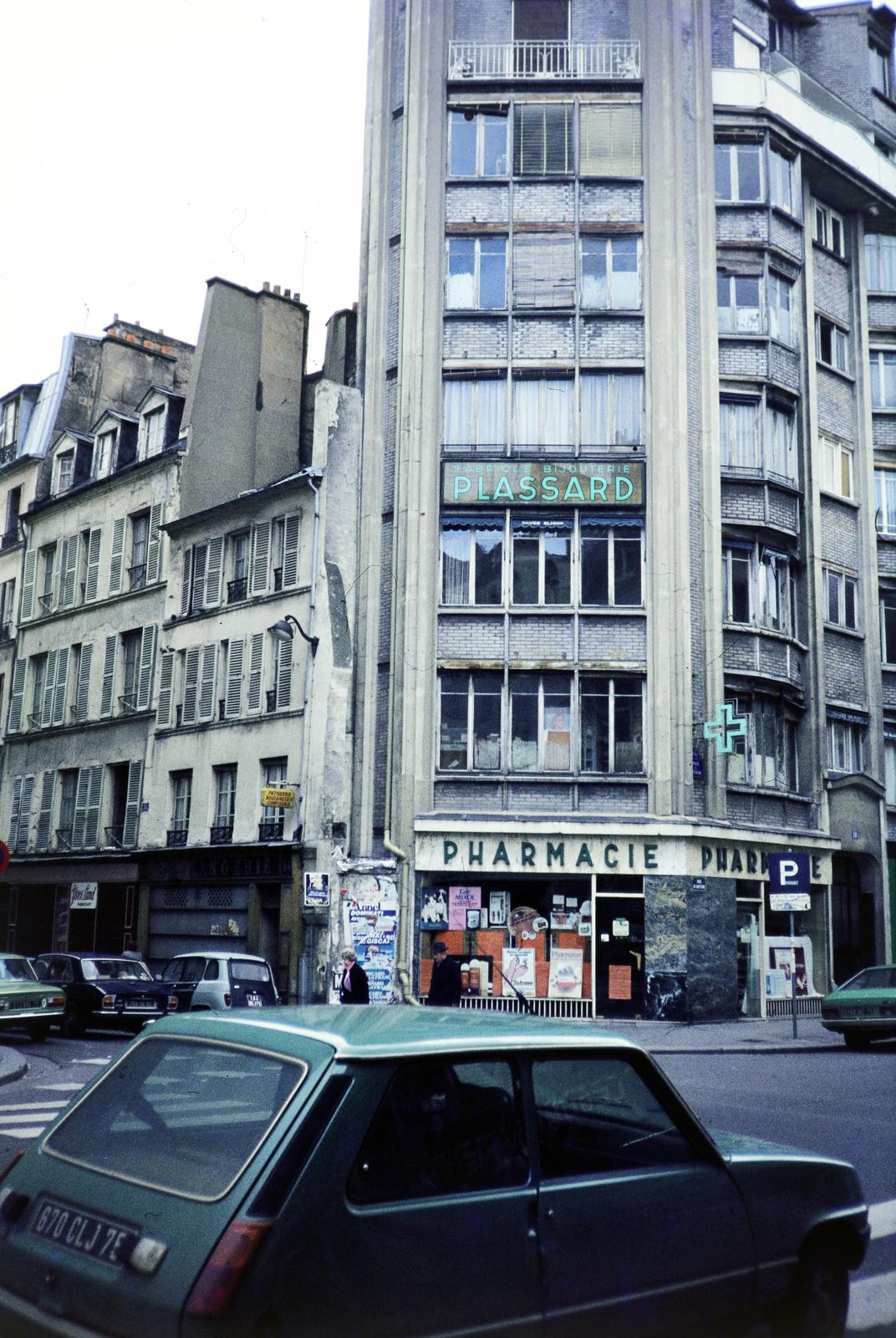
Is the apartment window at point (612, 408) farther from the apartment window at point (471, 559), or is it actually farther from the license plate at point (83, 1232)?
the license plate at point (83, 1232)

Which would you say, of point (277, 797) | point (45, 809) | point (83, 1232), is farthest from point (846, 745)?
point (83, 1232)

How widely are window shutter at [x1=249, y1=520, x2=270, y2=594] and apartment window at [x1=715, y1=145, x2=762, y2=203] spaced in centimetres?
1304

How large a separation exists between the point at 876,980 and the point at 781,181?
19341 millimetres

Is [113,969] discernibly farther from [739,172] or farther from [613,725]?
[739,172]

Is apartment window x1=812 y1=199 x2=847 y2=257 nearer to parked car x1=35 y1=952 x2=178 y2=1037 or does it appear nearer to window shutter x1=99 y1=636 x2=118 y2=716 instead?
window shutter x1=99 y1=636 x2=118 y2=716

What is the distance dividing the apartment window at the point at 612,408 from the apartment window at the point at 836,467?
5.56 metres

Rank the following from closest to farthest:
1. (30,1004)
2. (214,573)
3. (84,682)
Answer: (30,1004)
(214,573)
(84,682)

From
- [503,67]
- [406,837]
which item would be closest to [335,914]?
[406,837]

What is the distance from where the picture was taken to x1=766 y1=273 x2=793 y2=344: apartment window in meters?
30.8

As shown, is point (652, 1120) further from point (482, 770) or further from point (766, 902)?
point (766, 902)

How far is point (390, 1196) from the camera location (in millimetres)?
3869

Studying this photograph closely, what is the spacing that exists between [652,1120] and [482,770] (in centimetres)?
2333

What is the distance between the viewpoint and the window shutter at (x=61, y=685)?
1513 inches

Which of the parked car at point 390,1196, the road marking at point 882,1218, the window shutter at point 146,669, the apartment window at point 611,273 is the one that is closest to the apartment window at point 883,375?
the apartment window at point 611,273
